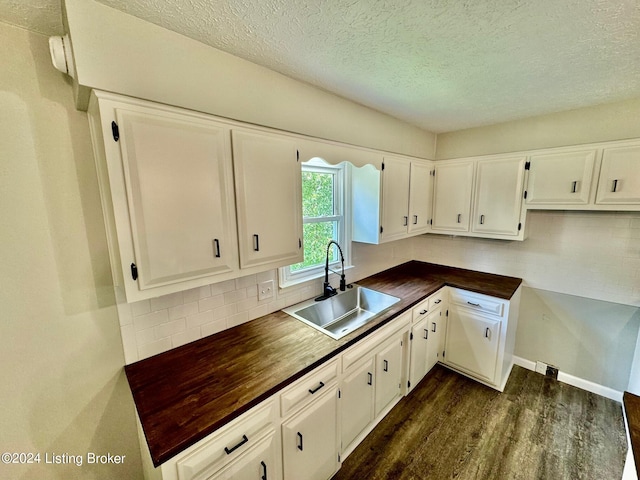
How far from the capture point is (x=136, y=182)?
102 cm

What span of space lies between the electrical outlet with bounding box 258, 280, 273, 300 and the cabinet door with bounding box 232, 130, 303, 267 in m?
0.34

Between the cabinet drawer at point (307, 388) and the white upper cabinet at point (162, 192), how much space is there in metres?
0.68

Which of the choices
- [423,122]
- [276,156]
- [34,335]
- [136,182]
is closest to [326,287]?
[276,156]

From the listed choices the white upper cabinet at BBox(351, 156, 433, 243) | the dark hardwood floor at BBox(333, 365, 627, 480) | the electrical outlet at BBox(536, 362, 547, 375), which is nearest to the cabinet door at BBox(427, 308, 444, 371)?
the dark hardwood floor at BBox(333, 365, 627, 480)

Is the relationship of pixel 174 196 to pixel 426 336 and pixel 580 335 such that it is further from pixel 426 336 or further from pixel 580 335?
pixel 580 335

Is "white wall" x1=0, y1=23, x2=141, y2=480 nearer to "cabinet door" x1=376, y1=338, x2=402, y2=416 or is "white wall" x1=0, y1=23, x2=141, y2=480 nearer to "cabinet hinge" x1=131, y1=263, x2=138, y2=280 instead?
"cabinet hinge" x1=131, y1=263, x2=138, y2=280

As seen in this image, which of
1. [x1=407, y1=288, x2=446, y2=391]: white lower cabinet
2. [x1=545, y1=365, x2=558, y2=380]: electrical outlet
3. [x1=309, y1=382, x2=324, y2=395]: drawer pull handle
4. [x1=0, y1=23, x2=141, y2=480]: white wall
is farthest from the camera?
[x1=545, y1=365, x2=558, y2=380]: electrical outlet

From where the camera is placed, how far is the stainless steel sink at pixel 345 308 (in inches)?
78.9

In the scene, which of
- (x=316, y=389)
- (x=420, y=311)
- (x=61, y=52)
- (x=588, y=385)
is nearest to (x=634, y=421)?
(x=316, y=389)

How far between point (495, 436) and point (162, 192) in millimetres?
2773

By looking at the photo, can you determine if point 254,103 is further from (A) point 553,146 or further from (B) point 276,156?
(A) point 553,146

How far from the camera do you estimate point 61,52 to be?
97cm

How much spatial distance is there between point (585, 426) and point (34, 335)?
11.9 feet

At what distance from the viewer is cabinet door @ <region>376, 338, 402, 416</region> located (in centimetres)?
190
